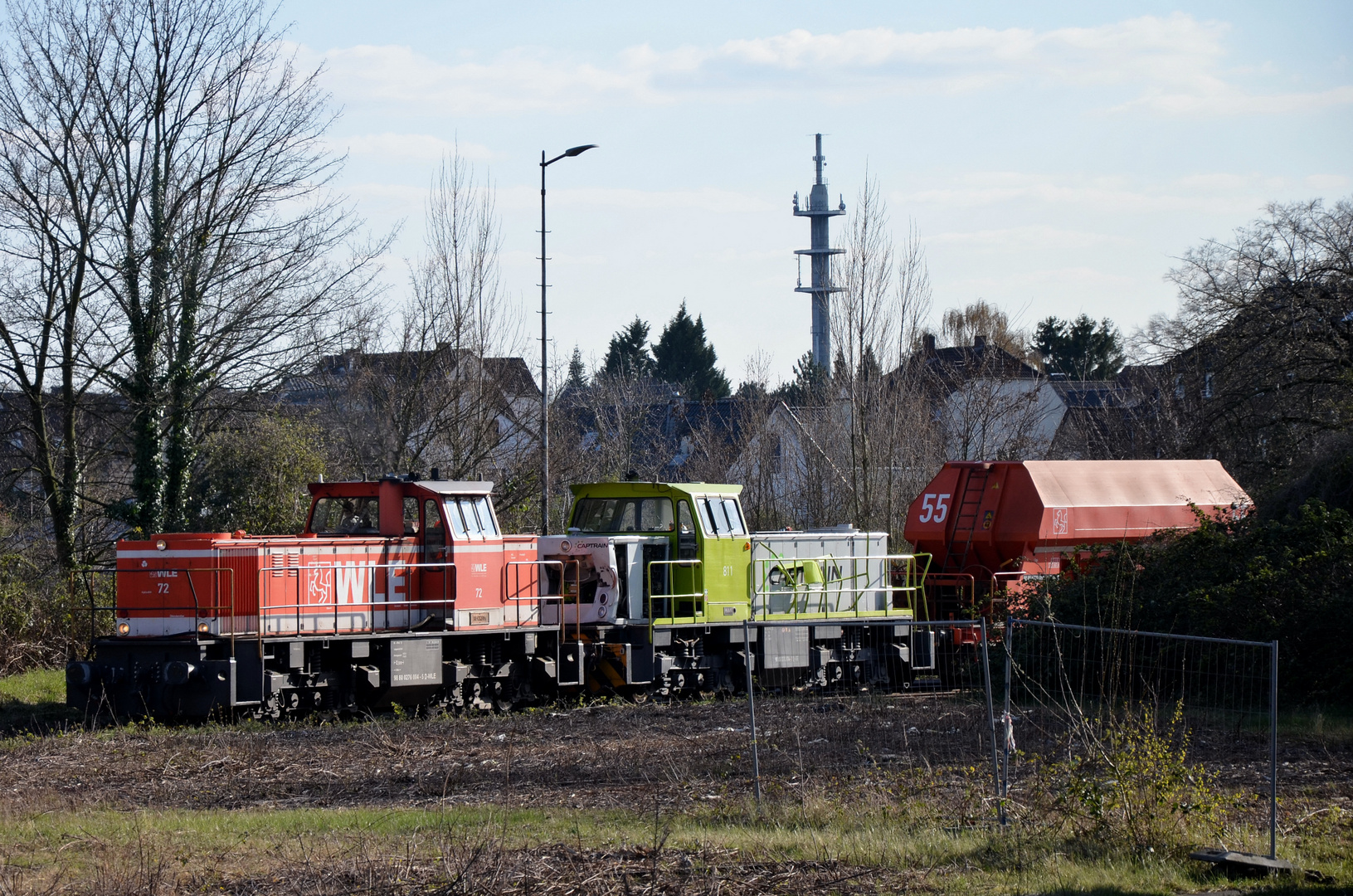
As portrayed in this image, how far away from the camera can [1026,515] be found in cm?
2155

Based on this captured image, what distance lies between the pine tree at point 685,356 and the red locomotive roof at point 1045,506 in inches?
2413

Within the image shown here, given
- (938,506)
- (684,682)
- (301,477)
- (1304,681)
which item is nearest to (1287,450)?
(938,506)

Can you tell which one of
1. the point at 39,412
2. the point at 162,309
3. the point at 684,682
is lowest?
the point at 684,682

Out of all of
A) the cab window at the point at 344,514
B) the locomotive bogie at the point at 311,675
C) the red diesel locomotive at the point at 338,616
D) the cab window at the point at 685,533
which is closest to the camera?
the locomotive bogie at the point at 311,675

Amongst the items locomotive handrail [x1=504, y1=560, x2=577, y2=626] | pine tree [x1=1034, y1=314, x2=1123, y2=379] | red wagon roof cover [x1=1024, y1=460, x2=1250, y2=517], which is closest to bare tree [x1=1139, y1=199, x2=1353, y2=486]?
red wagon roof cover [x1=1024, y1=460, x2=1250, y2=517]

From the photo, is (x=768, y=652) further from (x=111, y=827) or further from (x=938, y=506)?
(x=111, y=827)

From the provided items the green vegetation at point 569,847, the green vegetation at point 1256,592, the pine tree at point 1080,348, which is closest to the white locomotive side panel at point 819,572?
the green vegetation at point 1256,592

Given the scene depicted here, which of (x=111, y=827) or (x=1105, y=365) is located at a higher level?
(x=1105, y=365)

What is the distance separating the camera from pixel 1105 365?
7250 centimetres

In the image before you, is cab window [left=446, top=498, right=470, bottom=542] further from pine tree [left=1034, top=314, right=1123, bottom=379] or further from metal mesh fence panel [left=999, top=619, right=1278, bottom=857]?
pine tree [left=1034, top=314, right=1123, bottom=379]

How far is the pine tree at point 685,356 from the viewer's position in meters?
85.1

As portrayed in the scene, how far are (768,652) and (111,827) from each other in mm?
11055

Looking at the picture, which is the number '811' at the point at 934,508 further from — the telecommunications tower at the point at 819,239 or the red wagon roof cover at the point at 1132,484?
the telecommunications tower at the point at 819,239

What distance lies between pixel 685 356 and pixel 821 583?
216 ft
